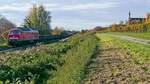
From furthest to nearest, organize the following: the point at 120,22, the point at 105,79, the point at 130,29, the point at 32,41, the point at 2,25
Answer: the point at 120,22
the point at 130,29
the point at 2,25
the point at 32,41
the point at 105,79

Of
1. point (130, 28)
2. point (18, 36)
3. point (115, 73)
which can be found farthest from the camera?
point (130, 28)

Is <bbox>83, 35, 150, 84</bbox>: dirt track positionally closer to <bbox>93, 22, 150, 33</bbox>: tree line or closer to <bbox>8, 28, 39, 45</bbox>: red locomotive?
<bbox>8, 28, 39, 45</bbox>: red locomotive

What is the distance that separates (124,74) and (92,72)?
1.38 metres

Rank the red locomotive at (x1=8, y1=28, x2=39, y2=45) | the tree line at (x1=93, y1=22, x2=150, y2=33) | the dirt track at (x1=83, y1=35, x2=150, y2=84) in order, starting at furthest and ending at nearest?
the tree line at (x1=93, y1=22, x2=150, y2=33) < the red locomotive at (x1=8, y1=28, x2=39, y2=45) < the dirt track at (x1=83, y1=35, x2=150, y2=84)

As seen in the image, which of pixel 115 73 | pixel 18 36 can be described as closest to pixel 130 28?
pixel 18 36

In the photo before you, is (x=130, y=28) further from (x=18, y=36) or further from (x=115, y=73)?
(x=115, y=73)

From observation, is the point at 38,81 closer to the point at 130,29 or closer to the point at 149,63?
the point at 149,63

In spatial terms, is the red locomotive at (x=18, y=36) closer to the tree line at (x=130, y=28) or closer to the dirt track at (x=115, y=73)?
the dirt track at (x=115, y=73)

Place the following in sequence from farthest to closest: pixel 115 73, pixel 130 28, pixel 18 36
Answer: pixel 130 28 < pixel 18 36 < pixel 115 73

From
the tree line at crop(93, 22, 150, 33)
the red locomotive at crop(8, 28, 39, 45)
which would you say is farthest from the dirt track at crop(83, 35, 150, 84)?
the tree line at crop(93, 22, 150, 33)

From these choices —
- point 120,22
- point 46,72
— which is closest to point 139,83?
point 46,72

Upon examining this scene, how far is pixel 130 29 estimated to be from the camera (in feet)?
377

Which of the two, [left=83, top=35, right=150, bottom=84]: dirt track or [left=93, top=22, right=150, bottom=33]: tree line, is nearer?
[left=83, top=35, right=150, bottom=84]: dirt track

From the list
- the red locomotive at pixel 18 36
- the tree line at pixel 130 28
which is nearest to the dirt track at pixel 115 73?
the red locomotive at pixel 18 36
